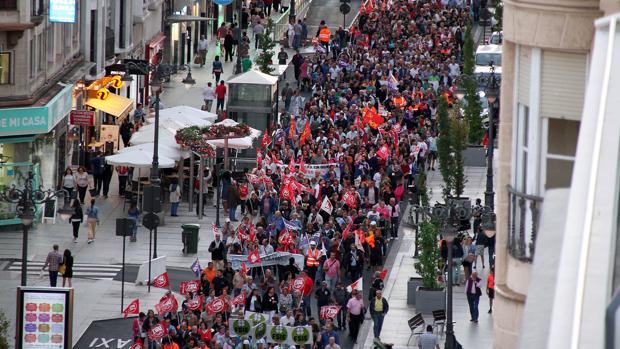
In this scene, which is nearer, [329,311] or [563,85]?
[563,85]

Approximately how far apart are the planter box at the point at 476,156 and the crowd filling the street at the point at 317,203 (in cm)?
156

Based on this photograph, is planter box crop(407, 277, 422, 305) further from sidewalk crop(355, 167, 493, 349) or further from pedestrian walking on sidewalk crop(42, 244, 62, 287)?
pedestrian walking on sidewalk crop(42, 244, 62, 287)

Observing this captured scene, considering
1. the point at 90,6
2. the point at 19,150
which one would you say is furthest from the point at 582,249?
the point at 90,6

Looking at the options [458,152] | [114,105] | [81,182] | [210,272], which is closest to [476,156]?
[458,152]

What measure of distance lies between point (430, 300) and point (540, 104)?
29311 mm

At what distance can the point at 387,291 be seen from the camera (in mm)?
43219

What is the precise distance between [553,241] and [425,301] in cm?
3174

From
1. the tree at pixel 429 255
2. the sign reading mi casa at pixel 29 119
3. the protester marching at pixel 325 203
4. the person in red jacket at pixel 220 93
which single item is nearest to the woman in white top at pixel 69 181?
the sign reading mi casa at pixel 29 119

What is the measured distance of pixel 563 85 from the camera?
36.6 ft

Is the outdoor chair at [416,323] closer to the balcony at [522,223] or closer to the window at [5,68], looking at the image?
the window at [5,68]

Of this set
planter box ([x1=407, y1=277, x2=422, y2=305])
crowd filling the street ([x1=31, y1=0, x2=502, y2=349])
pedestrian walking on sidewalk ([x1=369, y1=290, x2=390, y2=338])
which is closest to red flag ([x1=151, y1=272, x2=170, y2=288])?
crowd filling the street ([x1=31, y1=0, x2=502, y2=349])

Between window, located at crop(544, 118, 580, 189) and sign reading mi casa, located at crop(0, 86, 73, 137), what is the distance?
39233 mm

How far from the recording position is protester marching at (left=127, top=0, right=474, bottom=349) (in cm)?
3538

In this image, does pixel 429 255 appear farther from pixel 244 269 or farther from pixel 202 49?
pixel 202 49
